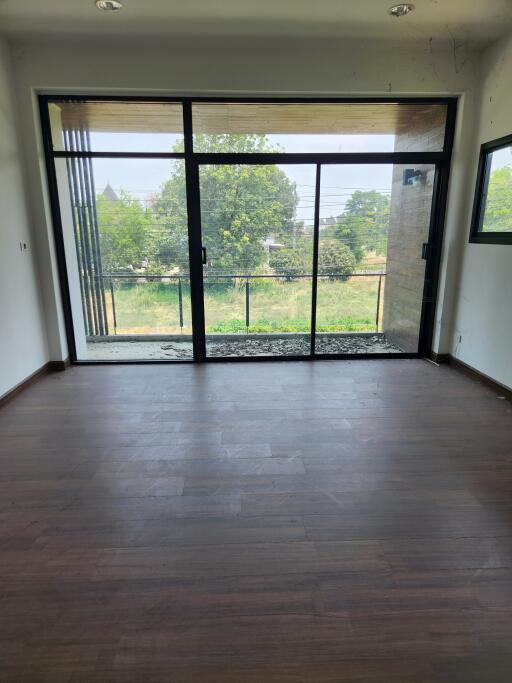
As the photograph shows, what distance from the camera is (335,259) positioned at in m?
4.04

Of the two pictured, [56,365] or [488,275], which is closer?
[488,275]

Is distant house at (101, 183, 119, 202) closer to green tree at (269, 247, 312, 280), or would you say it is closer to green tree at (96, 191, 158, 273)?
green tree at (96, 191, 158, 273)

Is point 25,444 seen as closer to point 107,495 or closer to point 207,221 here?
point 107,495

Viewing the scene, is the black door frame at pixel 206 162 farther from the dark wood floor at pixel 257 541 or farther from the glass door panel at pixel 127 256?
the dark wood floor at pixel 257 541

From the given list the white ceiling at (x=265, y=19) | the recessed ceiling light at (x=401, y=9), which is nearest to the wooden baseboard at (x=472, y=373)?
the white ceiling at (x=265, y=19)

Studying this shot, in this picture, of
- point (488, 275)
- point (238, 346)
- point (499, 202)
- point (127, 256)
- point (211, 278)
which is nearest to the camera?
point (499, 202)

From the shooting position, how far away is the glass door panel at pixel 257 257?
3783 millimetres

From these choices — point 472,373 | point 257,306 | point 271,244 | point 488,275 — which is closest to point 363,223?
point 271,244

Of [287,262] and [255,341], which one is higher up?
[287,262]

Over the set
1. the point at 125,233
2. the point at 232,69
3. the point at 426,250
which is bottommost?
the point at 426,250

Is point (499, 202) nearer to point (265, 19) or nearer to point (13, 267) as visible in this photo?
point (265, 19)

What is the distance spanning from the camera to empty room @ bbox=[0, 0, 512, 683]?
139cm

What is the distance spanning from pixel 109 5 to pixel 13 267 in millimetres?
2121

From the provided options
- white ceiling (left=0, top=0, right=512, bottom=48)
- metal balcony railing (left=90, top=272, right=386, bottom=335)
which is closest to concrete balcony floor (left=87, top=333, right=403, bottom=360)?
metal balcony railing (left=90, top=272, right=386, bottom=335)
